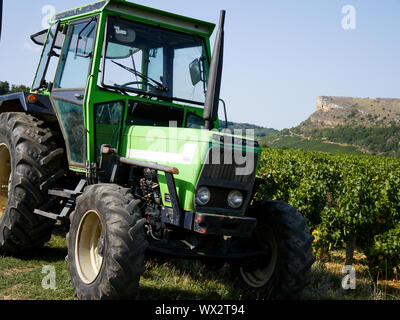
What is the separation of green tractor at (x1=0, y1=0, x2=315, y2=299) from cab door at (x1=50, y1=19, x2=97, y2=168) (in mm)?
20

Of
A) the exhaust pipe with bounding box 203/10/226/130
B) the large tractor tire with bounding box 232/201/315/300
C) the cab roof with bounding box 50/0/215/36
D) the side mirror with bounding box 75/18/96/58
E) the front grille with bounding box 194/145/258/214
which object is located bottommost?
the large tractor tire with bounding box 232/201/315/300

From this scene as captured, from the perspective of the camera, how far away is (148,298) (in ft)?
14.9

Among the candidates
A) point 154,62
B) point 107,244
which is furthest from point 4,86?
point 107,244

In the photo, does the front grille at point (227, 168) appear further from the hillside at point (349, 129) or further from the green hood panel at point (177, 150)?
the hillside at point (349, 129)

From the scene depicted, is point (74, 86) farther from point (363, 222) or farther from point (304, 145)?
point (304, 145)

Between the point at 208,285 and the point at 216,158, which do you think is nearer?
the point at 216,158

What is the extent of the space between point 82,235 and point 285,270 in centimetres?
199

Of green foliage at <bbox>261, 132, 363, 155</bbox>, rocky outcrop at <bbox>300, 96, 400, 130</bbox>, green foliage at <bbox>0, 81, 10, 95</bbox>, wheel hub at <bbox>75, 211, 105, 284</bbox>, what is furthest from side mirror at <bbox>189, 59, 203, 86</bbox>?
rocky outcrop at <bbox>300, 96, 400, 130</bbox>

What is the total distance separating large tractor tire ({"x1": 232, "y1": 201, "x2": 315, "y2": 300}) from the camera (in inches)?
179

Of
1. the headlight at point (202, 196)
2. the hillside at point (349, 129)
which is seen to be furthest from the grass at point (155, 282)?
the hillside at point (349, 129)

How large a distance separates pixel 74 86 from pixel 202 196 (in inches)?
82.2

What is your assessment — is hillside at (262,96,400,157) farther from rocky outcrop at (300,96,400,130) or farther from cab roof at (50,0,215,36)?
cab roof at (50,0,215,36)

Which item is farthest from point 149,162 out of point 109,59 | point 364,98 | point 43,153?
point 364,98
